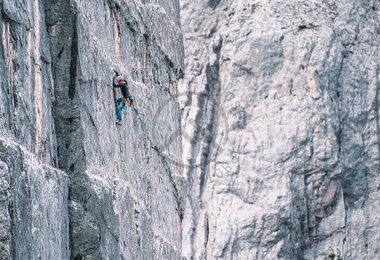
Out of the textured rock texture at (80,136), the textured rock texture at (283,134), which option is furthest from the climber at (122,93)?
the textured rock texture at (283,134)

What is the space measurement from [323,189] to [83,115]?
85.8 ft

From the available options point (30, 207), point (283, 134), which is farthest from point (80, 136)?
point (283, 134)

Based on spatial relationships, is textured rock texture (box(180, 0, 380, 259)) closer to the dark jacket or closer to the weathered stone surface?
the dark jacket

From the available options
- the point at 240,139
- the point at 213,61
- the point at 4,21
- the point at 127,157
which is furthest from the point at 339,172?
the point at 4,21

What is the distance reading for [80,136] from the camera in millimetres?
7609

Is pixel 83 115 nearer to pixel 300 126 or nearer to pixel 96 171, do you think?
pixel 96 171

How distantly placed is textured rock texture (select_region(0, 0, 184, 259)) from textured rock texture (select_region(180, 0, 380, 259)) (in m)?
21.5

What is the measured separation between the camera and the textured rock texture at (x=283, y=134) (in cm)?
3294

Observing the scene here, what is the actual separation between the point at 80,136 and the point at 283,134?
26011 mm

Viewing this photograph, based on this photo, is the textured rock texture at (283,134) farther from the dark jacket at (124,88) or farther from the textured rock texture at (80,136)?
the dark jacket at (124,88)

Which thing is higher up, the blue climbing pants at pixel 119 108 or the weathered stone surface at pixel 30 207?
the blue climbing pants at pixel 119 108

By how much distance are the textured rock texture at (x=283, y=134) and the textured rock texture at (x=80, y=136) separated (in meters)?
21.5

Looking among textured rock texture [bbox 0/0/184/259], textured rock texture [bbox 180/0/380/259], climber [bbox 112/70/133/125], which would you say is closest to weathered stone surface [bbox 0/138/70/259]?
textured rock texture [bbox 0/0/184/259]

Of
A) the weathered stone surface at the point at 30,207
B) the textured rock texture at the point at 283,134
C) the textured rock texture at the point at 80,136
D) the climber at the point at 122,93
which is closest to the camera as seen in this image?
the weathered stone surface at the point at 30,207
